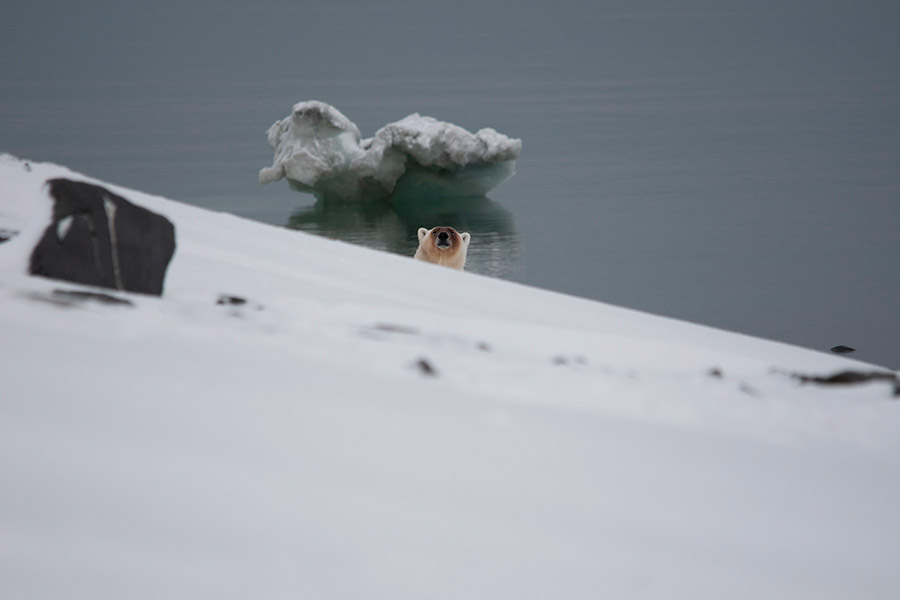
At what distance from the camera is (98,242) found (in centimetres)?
224

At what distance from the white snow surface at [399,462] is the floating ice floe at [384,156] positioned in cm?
1428

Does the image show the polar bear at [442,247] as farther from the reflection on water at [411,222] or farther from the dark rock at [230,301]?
the reflection on water at [411,222]

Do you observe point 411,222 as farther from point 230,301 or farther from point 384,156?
point 230,301

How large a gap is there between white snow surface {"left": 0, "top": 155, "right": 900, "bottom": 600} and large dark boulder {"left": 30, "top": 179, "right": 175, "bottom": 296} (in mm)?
51

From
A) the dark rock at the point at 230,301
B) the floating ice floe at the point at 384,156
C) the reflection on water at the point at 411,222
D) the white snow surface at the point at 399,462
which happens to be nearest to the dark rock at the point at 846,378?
the white snow surface at the point at 399,462

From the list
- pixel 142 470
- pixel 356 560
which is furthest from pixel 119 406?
pixel 356 560

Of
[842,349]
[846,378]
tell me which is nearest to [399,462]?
[846,378]

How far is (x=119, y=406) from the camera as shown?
172 centimetres

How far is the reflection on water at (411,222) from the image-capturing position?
15.6 meters

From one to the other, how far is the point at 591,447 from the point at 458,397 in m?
0.29

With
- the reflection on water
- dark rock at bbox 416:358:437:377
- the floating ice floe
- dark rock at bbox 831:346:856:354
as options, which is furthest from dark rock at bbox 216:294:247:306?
the floating ice floe

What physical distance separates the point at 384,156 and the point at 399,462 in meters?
15.7

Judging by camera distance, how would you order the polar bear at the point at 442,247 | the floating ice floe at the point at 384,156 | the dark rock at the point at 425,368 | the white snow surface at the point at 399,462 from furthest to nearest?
the floating ice floe at the point at 384,156 → the polar bear at the point at 442,247 → the dark rock at the point at 425,368 → the white snow surface at the point at 399,462

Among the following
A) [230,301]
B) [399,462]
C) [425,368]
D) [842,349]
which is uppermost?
[842,349]
